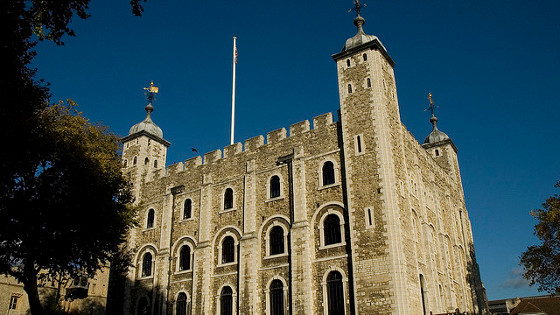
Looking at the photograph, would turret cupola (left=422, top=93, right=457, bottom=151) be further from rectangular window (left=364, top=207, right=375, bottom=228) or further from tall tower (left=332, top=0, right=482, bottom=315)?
rectangular window (left=364, top=207, right=375, bottom=228)

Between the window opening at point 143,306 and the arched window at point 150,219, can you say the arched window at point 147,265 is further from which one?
the arched window at point 150,219

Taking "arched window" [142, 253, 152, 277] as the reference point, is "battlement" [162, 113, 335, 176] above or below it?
above

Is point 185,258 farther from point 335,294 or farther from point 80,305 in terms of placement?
point 80,305

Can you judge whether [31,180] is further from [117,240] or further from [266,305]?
[266,305]

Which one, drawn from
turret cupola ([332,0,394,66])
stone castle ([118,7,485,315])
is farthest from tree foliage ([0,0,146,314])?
turret cupola ([332,0,394,66])

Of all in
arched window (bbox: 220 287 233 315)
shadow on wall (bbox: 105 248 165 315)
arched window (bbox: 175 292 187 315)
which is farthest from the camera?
shadow on wall (bbox: 105 248 165 315)

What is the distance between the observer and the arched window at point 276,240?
27344mm

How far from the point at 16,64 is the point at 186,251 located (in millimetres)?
19218

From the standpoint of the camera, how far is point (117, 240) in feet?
81.8

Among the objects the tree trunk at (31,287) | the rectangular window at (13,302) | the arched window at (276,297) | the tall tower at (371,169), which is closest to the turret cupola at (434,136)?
the tall tower at (371,169)

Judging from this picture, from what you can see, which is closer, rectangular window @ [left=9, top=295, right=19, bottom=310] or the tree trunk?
the tree trunk

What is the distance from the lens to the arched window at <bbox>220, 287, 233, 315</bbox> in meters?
28.1

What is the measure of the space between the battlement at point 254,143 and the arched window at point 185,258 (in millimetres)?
5599

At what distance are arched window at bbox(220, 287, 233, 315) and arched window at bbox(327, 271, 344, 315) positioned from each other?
21.2 ft
